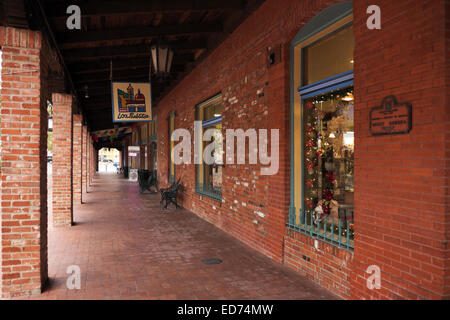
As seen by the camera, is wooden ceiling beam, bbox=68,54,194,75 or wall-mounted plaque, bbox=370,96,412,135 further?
wooden ceiling beam, bbox=68,54,194,75

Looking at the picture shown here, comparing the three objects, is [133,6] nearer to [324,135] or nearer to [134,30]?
[134,30]

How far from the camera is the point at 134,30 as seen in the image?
6.51 meters

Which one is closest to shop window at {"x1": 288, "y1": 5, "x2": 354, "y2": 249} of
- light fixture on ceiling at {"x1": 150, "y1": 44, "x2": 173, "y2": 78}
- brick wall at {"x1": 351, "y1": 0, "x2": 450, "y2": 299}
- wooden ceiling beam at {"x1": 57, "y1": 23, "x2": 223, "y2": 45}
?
brick wall at {"x1": 351, "y1": 0, "x2": 450, "y2": 299}

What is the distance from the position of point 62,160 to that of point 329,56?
6.10m

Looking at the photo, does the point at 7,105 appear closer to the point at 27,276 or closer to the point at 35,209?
the point at 35,209

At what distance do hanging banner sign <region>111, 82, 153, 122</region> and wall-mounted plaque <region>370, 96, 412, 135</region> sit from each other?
20.0 ft

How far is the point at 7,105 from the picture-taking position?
150 inches

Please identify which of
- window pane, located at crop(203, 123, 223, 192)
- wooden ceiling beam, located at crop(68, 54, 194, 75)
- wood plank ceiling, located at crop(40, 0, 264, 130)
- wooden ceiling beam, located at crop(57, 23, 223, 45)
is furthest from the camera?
wooden ceiling beam, located at crop(68, 54, 194, 75)

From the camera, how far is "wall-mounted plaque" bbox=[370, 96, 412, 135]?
2.79 m

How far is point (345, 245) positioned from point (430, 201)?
4.16ft

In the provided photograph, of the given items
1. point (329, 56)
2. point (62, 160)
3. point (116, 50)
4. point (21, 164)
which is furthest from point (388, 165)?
point (62, 160)

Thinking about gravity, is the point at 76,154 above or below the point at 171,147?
below

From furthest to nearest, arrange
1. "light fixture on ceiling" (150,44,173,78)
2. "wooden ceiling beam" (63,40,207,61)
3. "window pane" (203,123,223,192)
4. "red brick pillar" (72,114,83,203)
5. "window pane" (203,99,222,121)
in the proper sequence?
1. "red brick pillar" (72,114,83,203)
2. "window pane" (203,99,222,121)
3. "window pane" (203,123,223,192)
4. "wooden ceiling beam" (63,40,207,61)
5. "light fixture on ceiling" (150,44,173,78)

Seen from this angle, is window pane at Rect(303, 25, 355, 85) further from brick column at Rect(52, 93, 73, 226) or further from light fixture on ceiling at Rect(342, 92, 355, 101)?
brick column at Rect(52, 93, 73, 226)
